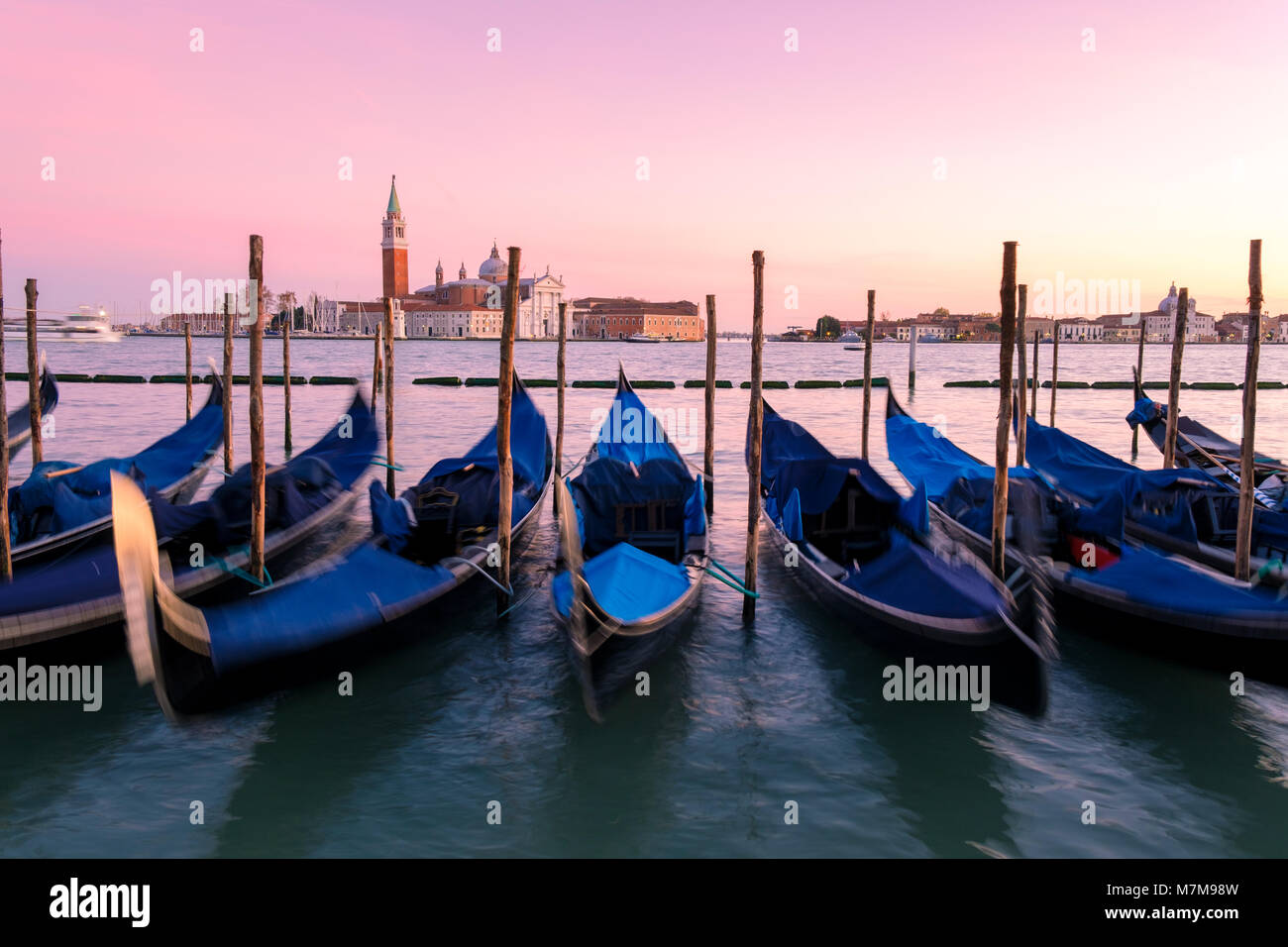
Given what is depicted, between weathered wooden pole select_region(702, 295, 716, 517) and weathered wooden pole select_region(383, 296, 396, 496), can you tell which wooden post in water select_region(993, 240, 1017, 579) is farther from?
weathered wooden pole select_region(383, 296, 396, 496)

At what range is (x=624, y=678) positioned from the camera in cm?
477

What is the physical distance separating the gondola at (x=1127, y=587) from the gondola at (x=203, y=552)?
5.51 meters

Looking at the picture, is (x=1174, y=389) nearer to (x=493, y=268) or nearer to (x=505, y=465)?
(x=505, y=465)

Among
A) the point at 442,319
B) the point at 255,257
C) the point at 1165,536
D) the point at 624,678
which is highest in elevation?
the point at 442,319

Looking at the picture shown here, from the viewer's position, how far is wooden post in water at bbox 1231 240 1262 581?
5840mm

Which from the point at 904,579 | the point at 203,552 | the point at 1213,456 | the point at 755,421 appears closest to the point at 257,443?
the point at 203,552

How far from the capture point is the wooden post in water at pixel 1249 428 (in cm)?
584

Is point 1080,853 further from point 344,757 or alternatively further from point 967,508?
point 967,508

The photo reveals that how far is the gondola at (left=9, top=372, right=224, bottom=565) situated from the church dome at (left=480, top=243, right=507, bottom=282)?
98.0 m

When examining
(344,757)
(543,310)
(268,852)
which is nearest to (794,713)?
(344,757)

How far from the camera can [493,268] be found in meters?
106
